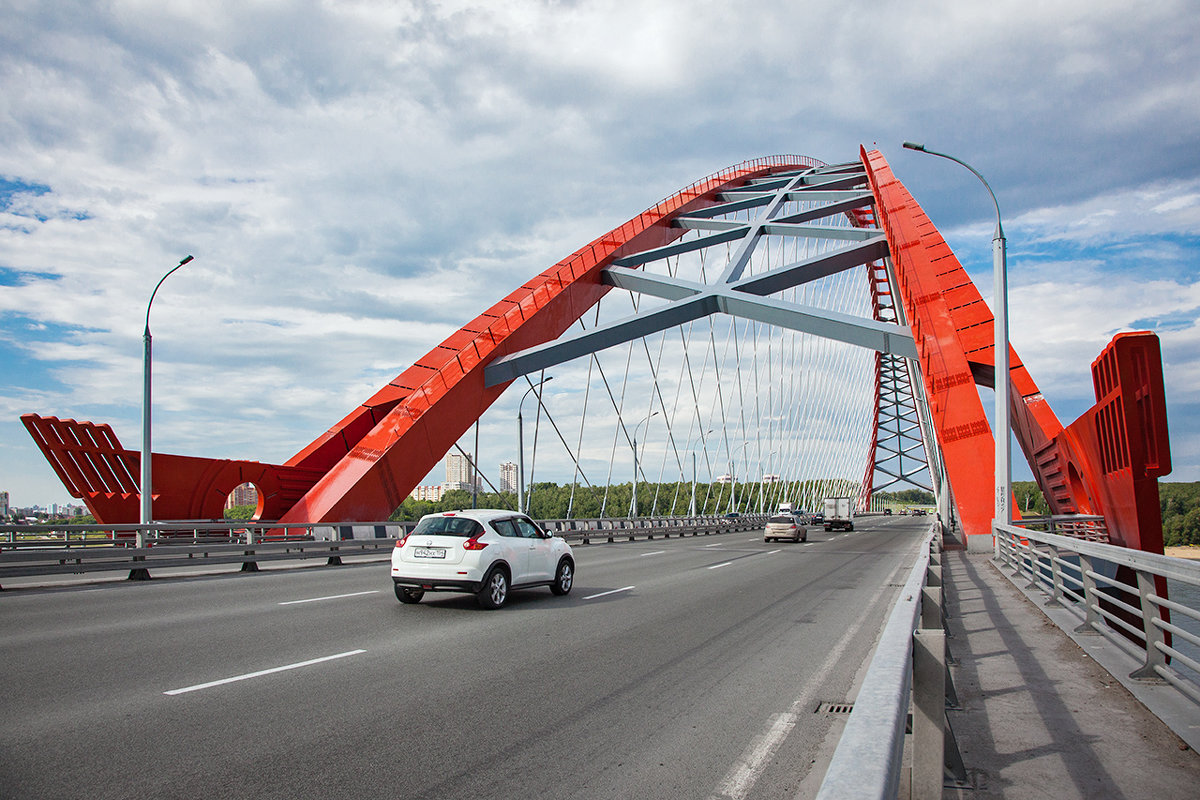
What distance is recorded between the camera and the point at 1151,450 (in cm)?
1352

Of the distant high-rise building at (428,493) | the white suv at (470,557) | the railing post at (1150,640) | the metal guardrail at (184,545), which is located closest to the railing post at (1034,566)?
the railing post at (1150,640)

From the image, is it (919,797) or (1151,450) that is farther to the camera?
(1151,450)

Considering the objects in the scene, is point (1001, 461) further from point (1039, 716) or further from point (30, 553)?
point (30, 553)

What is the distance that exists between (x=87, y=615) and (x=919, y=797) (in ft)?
35.9

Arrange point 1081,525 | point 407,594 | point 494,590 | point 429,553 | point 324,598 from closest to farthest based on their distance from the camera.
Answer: point 429,553 → point 494,590 → point 407,594 → point 324,598 → point 1081,525

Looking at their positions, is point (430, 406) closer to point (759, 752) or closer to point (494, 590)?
point (494, 590)

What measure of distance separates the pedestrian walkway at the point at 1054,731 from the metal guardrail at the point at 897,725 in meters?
0.50

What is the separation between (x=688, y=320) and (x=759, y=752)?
27082mm

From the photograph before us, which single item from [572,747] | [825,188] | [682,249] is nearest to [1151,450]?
[572,747]

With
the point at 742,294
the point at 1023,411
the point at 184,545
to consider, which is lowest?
the point at 184,545

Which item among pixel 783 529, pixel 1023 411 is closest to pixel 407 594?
pixel 1023 411

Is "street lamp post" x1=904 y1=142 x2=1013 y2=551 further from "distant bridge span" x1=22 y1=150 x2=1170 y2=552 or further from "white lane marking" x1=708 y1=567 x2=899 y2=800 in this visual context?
"white lane marking" x1=708 y1=567 x2=899 y2=800

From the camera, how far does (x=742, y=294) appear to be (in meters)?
29.7

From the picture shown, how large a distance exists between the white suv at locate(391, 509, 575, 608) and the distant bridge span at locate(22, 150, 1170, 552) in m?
10.1
